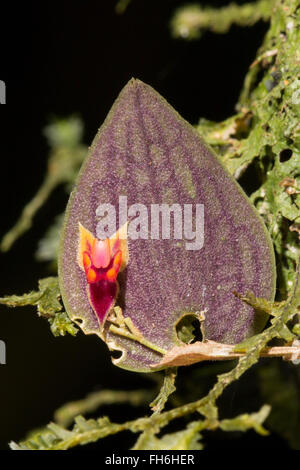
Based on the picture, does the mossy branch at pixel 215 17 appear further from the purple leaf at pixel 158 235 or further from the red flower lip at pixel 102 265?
the red flower lip at pixel 102 265

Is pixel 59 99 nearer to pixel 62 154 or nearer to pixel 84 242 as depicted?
pixel 62 154

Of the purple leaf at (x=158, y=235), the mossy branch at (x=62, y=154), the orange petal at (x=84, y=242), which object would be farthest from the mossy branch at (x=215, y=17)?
the orange petal at (x=84, y=242)

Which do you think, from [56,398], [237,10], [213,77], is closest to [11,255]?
[56,398]

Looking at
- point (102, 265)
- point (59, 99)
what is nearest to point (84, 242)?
point (102, 265)

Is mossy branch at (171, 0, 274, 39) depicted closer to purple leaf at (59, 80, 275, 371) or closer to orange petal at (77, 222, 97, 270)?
purple leaf at (59, 80, 275, 371)

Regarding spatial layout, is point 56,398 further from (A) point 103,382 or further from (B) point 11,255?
(B) point 11,255
